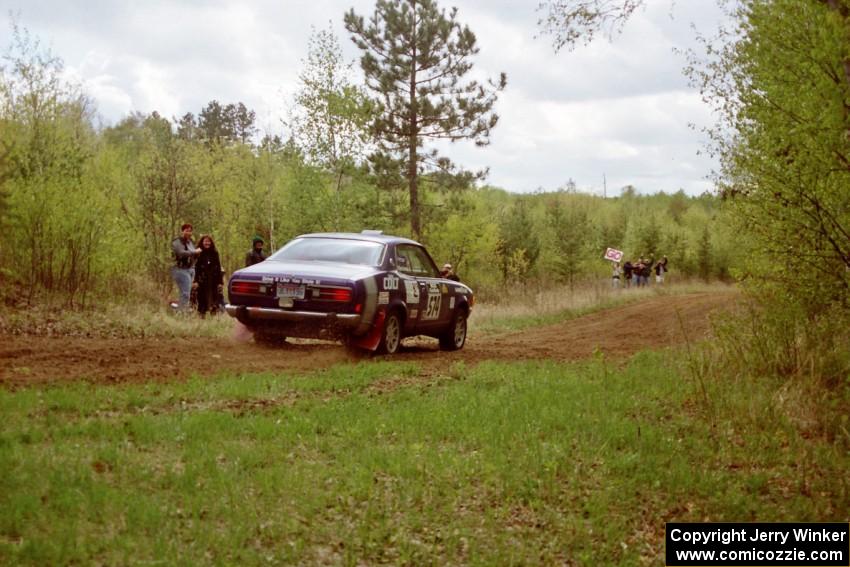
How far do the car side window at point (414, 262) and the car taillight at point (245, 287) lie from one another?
219 cm

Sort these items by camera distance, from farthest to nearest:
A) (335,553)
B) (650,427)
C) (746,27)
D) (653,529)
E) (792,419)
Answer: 1. (746,27)
2. (792,419)
3. (650,427)
4. (653,529)
5. (335,553)

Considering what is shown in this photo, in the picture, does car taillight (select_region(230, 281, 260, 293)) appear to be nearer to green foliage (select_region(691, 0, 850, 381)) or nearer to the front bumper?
the front bumper

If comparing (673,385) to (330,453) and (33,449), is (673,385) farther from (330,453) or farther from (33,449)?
(33,449)

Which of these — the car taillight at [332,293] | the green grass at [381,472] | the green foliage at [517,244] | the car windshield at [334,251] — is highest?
the green foliage at [517,244]

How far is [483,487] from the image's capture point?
669 cm

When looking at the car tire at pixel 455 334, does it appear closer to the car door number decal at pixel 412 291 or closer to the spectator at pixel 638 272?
the car door number decal at pixel 412 291

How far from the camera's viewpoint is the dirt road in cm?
930

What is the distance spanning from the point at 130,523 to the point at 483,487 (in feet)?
8.65

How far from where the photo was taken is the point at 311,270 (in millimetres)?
11875

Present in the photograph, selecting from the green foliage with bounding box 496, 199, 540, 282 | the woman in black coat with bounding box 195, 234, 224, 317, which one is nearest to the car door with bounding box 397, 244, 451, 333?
the woman in black coat with bounding box 195, 234, 224, 317

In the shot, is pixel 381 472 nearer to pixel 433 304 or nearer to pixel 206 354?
pixel 206 354

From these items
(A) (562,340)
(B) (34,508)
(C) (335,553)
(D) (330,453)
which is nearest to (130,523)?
(B) (34,508)

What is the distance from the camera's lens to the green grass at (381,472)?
527 centimetres

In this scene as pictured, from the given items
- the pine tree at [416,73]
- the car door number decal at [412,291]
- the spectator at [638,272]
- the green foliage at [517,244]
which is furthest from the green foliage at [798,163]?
the green foliage at [517,244]
